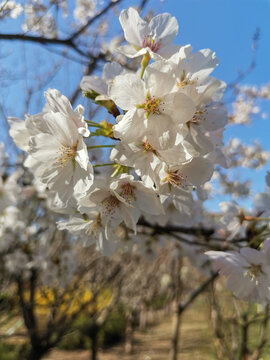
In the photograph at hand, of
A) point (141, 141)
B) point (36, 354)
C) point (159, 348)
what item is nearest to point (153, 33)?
point (141, 141)

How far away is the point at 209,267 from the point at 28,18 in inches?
110

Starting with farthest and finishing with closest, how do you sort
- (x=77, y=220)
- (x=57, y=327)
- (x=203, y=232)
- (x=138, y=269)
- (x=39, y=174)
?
(x=138, y=269), (x=57, y=327), (x=203, y=232), (x=77, y=220), (x=39, y=174)

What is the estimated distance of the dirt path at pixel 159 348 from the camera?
299 inches

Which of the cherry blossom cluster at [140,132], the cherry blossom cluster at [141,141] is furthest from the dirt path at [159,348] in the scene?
the cherry blossom cluster at [140,132]

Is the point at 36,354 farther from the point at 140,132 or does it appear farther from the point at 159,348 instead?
the point at 159,348

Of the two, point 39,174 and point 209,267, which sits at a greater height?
point 39,174

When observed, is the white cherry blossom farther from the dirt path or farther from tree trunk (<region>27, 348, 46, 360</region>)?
the dirt path

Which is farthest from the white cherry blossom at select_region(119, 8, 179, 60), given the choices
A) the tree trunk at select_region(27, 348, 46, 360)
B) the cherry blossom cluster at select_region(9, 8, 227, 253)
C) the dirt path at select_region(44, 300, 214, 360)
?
the dirt path at select_region(44, 300, 214, 360)

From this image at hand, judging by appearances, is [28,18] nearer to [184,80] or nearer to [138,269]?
[184,80]

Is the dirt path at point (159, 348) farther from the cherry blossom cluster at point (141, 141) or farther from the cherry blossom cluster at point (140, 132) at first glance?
the cherry blossom cluster at point (140, 132)

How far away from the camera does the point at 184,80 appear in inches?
28.3

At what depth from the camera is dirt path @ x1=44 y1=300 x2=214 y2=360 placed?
7.59 meters

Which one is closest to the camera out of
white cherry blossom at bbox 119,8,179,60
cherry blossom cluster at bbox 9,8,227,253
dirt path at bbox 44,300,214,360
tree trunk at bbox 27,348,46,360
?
cherry blossom cluster at bbox 9,8,227,253

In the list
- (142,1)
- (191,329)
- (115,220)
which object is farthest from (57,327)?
(191,329)
